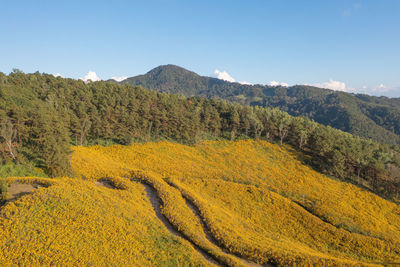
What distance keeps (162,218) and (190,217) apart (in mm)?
3826

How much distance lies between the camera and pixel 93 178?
36094mm

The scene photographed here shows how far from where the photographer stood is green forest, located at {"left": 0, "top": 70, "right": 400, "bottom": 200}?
120 ft

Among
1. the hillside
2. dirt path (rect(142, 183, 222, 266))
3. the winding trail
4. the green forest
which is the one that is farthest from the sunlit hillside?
the green forest

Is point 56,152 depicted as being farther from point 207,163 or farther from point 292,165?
point 292,165

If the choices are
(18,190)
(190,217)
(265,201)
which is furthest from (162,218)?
(265,201)

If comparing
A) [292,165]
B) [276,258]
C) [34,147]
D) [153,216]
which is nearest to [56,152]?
[34,147]

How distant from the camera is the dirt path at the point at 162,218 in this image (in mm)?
21025

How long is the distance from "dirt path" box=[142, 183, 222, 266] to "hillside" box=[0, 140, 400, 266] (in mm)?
123

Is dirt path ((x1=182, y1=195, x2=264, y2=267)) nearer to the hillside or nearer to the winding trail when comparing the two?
the winding trail

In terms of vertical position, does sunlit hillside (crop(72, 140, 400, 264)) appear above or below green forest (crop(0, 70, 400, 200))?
below

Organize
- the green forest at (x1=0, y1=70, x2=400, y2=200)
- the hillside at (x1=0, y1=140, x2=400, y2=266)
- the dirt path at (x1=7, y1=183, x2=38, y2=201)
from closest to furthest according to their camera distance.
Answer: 1. the hillside at (x1=0, y1=140, x2=400, y2=266)
2. the dirt path at (x1=7, y1=183, x2=38, y2=201)
3. the green forest at (x1=0, y1=70, x2=400, y2=200)

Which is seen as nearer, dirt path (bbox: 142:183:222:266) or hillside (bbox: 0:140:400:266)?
hillside (bbox: 0:140:400:266)

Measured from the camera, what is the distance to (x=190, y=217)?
28.4 metres

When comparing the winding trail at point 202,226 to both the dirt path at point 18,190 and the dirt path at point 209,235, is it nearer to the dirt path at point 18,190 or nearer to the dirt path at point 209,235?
the dirt path at point 209,235
